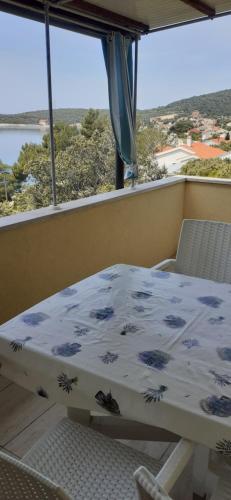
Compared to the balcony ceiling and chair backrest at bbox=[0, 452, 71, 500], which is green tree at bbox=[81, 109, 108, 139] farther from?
chair backrest at bbox=[0, 452, 71, 500]

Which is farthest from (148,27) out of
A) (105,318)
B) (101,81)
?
(105,318)

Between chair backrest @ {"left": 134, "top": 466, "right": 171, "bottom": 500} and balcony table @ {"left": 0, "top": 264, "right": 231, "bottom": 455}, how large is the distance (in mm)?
293

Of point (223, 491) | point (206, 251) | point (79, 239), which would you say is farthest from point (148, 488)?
point (79, 239)

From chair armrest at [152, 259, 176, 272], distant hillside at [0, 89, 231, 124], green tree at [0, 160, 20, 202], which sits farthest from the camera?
distant hillside at [0, 89, 231, 124]

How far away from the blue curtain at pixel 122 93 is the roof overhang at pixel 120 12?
104mm

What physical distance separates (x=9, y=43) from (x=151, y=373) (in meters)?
2.46

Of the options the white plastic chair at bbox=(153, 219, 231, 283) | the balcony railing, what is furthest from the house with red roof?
the white plastic chair at bbox=(153, 219, 231, 283)

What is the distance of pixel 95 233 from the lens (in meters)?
2.53

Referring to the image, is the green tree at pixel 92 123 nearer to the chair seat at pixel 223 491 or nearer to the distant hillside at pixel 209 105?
the distant hillside at pixel 209 105

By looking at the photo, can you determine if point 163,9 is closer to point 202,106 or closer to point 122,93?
point 122,93

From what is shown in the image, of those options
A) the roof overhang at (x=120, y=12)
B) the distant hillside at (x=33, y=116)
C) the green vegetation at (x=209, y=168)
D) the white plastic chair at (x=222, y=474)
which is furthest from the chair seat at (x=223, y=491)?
the green vegetation at (x=209, y=168)

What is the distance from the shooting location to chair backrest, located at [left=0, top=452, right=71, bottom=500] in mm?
468

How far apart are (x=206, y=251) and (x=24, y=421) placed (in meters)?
1.19

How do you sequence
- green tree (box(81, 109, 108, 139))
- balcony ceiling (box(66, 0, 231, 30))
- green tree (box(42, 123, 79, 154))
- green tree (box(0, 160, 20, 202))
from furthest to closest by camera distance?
green tree (box(81, 109, 108, 139)) → green tree (box(42, 123, 79, 154)) → green tree (box(0, 160, 20, 202)) → balcony ceiling (box(66, 0, 231, 30))
